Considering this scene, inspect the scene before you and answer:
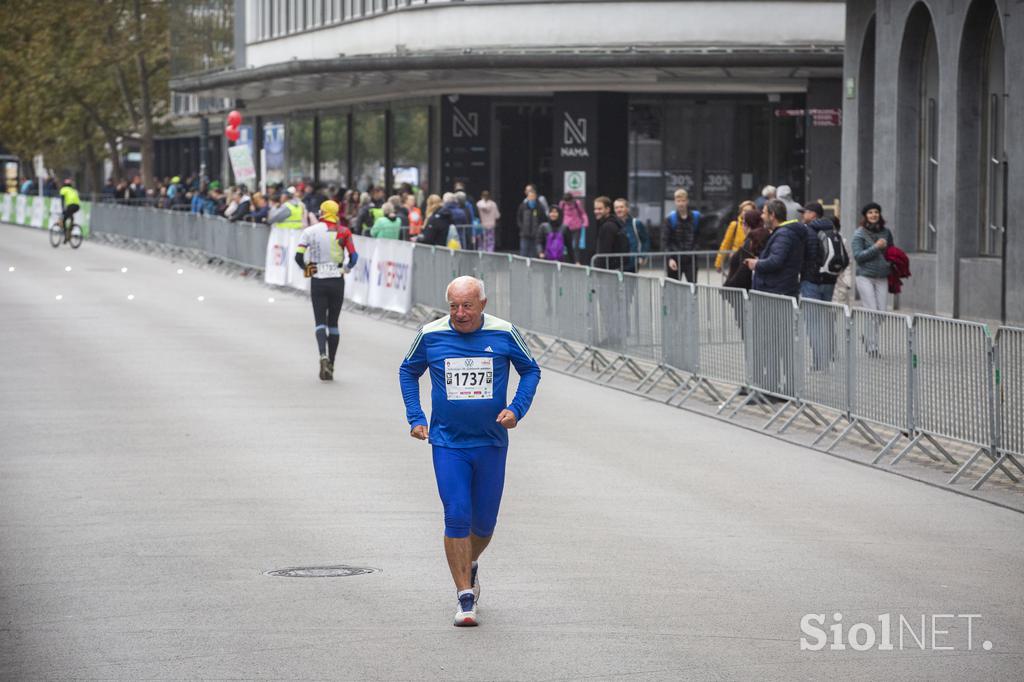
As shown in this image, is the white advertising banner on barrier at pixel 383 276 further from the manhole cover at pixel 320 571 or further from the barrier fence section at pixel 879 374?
the manhole cover at pixel 320 571

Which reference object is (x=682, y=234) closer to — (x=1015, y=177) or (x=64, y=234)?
(x=1015, y=177)

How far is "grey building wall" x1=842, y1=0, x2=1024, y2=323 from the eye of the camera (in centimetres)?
2408

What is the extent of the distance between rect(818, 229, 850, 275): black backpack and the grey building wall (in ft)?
16.1

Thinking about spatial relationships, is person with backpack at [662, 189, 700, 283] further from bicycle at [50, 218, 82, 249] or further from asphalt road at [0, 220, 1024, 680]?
bicycle at [50, 218, 82, 249]

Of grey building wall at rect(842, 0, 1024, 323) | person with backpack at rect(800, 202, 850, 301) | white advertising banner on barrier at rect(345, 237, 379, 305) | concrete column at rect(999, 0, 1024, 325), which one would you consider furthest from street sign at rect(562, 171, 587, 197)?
person with backpack at rect(800, 202, 850, 301)

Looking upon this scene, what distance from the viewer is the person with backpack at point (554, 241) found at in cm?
3284

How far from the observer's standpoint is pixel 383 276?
28938 millimetres

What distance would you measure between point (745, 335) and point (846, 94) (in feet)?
49.5

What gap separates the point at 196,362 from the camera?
69.9 ft

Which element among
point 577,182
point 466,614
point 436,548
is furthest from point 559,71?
point 466,614

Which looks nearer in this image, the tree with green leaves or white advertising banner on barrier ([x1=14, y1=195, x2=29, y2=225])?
the tree with green leaves

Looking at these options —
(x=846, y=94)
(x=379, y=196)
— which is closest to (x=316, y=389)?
(x=846, y=94)

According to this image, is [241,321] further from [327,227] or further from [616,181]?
[616,181]

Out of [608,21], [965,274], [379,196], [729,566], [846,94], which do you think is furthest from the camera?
[608,21]
